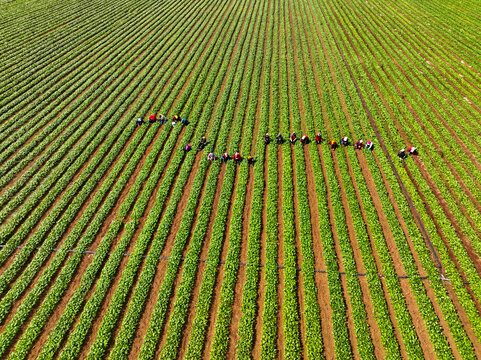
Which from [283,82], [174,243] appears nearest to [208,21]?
[283,82]

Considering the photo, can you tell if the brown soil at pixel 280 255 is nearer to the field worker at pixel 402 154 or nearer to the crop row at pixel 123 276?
the crop row at pixel 123 276

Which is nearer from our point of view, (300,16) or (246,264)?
(246,264)

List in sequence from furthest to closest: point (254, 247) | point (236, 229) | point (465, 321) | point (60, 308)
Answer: point (236, 229) → point (254, 247) → point (60, 308) → point (465, 321)

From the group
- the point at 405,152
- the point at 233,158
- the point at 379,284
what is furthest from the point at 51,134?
the point at 405,152

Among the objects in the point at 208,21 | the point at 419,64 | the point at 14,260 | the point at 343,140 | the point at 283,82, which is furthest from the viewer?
the point at 208,21

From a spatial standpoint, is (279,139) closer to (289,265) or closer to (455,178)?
(289,265)

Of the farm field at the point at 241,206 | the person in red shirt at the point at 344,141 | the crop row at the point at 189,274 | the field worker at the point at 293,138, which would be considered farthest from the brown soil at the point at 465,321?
the crop row at the point at 189,274

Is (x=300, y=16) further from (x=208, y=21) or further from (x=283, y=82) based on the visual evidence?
(x=283, y=82)

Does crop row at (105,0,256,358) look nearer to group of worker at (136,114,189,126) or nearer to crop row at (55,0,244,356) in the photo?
crop row at (55,0,244,356)
